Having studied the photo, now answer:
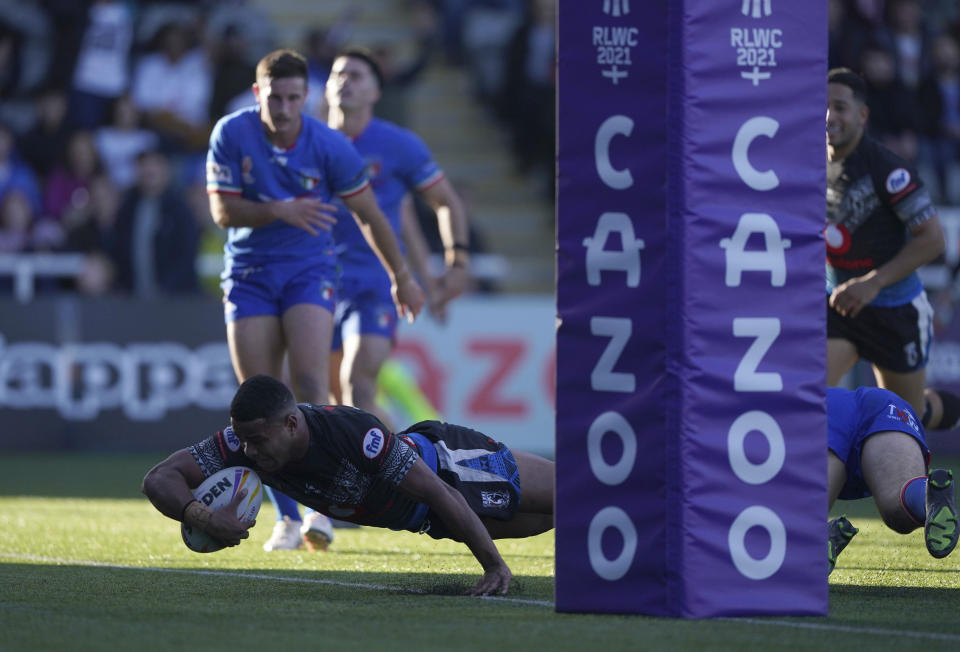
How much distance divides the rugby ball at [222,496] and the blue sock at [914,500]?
8.53ft

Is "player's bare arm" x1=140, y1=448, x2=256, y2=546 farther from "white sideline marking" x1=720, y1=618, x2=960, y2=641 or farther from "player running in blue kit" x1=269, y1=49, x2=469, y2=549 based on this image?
"player running in blue kit" x1=269, y1=49, x2=469, y2=549

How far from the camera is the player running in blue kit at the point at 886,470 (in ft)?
22.1

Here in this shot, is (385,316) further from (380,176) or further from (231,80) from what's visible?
(231,80)

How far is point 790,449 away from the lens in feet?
18.6

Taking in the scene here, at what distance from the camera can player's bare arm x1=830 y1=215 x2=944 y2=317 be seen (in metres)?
8.55

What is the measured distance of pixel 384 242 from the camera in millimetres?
8445

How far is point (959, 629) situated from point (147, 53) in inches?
566

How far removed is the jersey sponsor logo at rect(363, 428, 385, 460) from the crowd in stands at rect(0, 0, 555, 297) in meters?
9.45

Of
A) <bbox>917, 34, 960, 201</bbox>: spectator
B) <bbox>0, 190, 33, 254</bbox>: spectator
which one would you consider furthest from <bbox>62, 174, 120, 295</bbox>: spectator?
<bbox>917, 34, 960, 201</bbox>: spectator

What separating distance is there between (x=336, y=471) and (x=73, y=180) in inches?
430

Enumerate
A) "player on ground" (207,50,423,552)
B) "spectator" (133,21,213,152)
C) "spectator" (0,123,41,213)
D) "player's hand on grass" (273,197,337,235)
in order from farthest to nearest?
"spectator" (133,21,213,152)
"spectator" (0,123,41,213)
"player on ground" (207,50,423,552)
"player's hand on grass" (273,197,337,235)

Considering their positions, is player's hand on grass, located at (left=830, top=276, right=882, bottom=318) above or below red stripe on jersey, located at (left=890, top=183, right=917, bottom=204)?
below

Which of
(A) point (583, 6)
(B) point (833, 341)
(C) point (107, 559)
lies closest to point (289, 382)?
(C) point (107, 559)

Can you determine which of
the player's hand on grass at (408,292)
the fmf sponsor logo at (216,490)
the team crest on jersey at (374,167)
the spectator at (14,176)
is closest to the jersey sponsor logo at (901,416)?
the player's hand on grass at (408,292)
